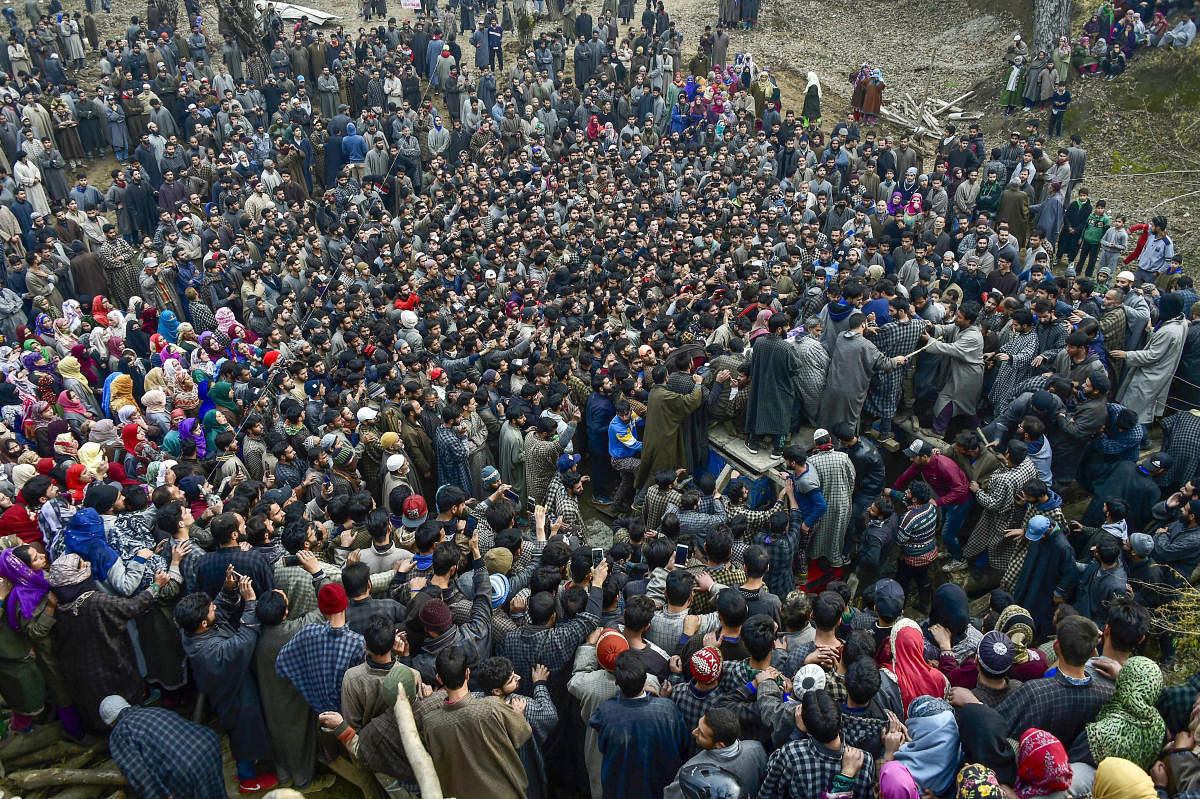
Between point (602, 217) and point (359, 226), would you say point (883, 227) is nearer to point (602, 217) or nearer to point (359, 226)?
point (602, 217)

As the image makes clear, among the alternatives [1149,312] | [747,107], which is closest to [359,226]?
[747,107]

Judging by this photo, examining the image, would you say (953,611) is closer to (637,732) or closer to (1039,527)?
(1039,527)

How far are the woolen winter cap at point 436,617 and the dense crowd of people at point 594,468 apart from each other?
2 centimetres

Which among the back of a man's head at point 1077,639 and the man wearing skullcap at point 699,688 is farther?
the man wearing skullcap at point 699,688

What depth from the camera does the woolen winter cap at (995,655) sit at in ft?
16.4

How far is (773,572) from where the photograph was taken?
24.0 feet

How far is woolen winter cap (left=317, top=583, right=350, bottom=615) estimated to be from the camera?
17.7 ft

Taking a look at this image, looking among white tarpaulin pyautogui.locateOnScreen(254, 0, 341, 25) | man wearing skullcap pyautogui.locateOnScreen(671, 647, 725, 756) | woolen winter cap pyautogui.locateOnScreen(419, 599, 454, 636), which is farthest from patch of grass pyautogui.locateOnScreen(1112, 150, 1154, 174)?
white tarpaulin pyautogui.locateOnScreen(254, 0, 341, 25)

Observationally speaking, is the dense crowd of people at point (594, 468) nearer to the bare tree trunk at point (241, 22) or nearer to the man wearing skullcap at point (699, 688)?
the man wearing skullcap at point (699, 688)

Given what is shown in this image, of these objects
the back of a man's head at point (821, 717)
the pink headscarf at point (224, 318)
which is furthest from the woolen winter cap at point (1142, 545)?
the pink headscarf at point (224, 318)

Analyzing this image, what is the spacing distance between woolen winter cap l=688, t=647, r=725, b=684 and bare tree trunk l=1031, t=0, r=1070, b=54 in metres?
21.4

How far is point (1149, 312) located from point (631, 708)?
7.83 meters

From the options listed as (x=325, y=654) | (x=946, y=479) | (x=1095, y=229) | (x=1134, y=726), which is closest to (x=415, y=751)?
(x=325, y=654)

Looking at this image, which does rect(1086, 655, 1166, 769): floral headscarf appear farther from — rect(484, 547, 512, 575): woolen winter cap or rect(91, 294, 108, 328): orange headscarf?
rect(91, 294, 108, 328): orange headscarf
